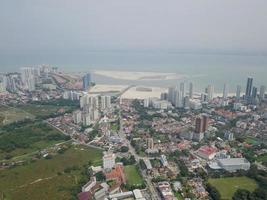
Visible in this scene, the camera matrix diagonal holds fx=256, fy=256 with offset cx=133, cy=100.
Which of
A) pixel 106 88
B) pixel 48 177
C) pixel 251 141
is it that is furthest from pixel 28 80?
pixel 251 141

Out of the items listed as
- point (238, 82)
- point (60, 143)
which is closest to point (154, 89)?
point (238, 82)

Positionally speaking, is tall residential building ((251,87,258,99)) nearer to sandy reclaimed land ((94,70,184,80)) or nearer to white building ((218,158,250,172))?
white building ((218,158,250,172))

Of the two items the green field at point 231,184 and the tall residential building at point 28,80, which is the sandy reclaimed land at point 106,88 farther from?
the green field at point 231,184

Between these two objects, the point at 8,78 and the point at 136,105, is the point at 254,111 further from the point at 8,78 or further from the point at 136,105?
the point at 8,78

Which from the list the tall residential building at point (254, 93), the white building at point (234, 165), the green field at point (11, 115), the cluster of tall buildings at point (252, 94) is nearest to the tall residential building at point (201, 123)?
the white building at point (234, 165)

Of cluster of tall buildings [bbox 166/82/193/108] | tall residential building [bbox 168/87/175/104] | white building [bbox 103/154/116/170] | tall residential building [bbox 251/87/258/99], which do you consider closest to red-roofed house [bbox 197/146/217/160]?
white building [bbox 103/154/116/170]

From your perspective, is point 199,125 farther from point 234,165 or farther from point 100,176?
point 100,176
